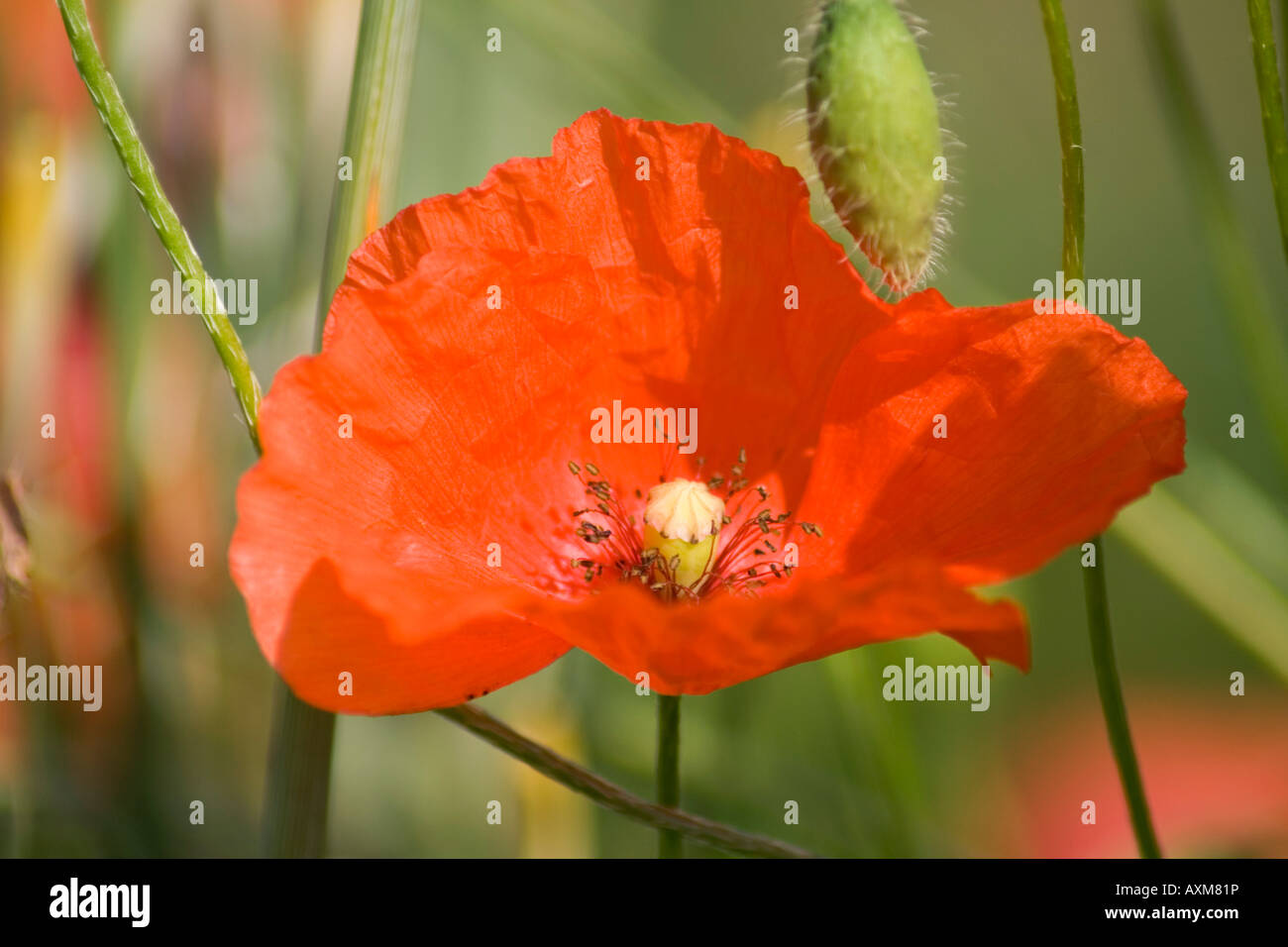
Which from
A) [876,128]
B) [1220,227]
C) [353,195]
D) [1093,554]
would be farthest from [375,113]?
[1220,227]

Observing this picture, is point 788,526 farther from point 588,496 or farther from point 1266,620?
point 1266,620

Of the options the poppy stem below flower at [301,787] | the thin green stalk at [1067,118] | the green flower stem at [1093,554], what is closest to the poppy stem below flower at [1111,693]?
the green flower stem at [1093,554]

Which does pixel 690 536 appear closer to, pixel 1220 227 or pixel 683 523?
pixel 683 523

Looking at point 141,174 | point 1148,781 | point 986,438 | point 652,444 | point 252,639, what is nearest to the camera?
point 141,174

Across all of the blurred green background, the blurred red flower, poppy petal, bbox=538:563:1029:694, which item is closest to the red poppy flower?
poppy petal, bbox=538:563:1029:694

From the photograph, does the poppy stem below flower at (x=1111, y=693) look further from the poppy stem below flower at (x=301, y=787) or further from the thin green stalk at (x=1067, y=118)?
the poppy stem below flower at (x=301, y=787)
